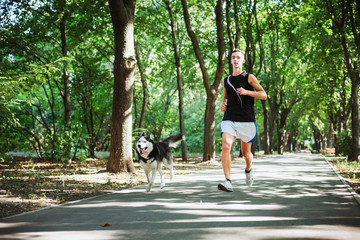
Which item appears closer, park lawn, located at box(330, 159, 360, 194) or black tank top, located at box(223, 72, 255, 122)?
black tank top, located at box(223, 72, 255, 122)

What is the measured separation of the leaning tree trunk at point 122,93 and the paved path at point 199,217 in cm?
368

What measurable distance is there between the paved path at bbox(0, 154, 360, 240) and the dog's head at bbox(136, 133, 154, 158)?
2.71 feet

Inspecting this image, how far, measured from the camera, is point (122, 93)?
11.3 meters

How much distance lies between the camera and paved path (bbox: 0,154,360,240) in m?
4.21

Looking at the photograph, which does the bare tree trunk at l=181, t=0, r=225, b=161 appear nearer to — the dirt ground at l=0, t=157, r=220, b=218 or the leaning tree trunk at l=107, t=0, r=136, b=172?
the leaning tree trunk at l=107, t=0, r=136, b=172

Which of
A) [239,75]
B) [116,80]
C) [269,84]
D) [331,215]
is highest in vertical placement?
[269,84]

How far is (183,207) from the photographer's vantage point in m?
5.90

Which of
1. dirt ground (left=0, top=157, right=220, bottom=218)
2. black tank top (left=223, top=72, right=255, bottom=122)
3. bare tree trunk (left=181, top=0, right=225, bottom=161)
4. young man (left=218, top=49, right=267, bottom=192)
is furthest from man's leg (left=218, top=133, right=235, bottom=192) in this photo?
bare tree trunk (left=181, top=0, right=225, bottom=161)

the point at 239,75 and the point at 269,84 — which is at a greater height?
the point at 269,84

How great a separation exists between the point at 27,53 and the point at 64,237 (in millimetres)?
15663

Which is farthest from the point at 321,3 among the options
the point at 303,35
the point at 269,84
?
the point at 269,84

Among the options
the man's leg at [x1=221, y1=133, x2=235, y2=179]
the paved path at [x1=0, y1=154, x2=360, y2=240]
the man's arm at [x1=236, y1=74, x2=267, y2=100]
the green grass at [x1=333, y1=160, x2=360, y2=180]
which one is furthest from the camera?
the green grass at [x1=333, y1=160, x2=360, y2=180]

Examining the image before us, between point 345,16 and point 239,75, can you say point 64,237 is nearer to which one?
point 239,75

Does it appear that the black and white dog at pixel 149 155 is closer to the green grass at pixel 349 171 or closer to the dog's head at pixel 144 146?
the dog's head at pixel 144 146
